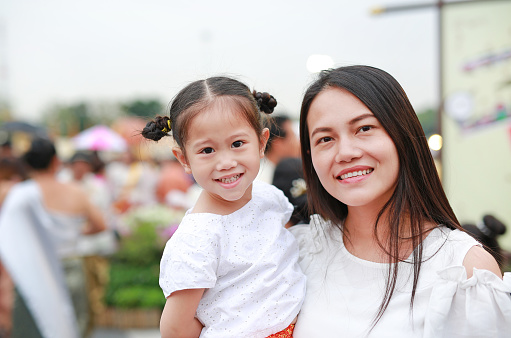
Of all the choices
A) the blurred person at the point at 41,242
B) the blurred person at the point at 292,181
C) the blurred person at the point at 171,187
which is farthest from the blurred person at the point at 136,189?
the blurred person at the point at 292,181

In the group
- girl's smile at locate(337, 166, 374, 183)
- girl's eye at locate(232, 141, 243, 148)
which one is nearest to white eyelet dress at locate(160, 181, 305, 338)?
girl's eye at locate(232, 141, 243, 148)

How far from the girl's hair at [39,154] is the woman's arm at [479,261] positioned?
375cm

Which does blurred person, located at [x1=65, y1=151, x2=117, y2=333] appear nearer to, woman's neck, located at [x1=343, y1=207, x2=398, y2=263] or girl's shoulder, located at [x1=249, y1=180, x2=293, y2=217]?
girl's shoulder, located at [x1=249, y1=180, x2=293, y2=217]

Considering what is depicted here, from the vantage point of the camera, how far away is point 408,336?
4.49 feet

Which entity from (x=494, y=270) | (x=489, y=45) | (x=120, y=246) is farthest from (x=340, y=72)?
(x=120, y=246)

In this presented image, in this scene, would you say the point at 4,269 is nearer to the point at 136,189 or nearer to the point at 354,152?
the point at 136,189

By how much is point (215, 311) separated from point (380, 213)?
640 millimetres

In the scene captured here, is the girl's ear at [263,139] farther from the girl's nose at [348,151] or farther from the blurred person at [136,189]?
the blurred person at [136,189]

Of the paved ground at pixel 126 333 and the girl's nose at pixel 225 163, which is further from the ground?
the girl's nose at pixel 225 163

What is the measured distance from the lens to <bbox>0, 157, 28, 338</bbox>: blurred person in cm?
475

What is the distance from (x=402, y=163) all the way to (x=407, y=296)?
0.42 meters

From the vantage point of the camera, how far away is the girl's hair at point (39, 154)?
4156 mm

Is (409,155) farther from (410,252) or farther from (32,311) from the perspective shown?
(32,311)

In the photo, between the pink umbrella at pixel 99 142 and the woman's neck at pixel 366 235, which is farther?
the pink umbrella at pixel 99 142
